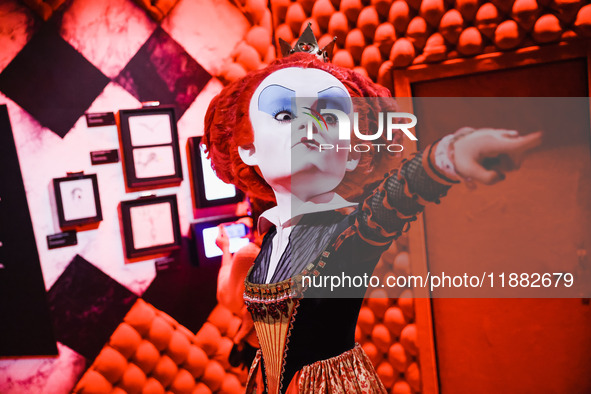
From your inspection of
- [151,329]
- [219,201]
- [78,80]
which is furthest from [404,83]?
[151,329]

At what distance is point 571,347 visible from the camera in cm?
169

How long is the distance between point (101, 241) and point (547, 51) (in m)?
2.07

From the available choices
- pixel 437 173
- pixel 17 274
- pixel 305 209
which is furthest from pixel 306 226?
pixel 17 274

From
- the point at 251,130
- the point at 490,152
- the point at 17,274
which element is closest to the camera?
the point at 490,152

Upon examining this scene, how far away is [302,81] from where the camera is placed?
108cm

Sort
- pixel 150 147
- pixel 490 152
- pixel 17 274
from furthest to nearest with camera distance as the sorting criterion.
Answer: pixel 150 147, pixel 17 274, pixel 490 152

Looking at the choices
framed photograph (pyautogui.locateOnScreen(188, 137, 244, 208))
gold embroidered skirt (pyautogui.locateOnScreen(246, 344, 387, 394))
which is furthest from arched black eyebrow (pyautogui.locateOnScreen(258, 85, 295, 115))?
framed photograph (pyautogui.locateOnScreen(188, 137, 244, 208))

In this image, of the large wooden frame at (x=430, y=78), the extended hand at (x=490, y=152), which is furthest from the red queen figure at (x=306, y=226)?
the large wooden frame at (x=430, y=78)

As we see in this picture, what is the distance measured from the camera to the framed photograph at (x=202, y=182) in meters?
→ 1.96

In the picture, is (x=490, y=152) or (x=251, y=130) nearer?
(x=490, y=152)

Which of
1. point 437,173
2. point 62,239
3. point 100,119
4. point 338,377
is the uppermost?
point 100,119

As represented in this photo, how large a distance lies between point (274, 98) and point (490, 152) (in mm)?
630

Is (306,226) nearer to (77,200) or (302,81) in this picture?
(302,81)

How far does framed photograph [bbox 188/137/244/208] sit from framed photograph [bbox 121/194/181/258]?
0.12 m
